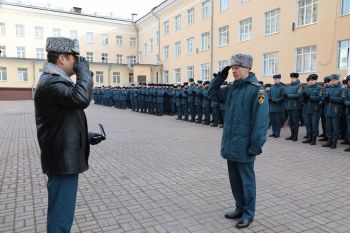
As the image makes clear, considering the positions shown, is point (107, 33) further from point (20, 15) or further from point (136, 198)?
point (136, 198)

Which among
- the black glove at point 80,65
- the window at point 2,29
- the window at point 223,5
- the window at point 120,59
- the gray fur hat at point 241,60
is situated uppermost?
the window at point 2,29

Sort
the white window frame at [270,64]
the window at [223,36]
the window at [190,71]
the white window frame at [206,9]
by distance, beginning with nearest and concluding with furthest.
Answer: the white window frame at [270,64], the window at [223,36], the white window frame at [206,9], the window at [190,71]

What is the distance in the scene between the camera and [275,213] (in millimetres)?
3723

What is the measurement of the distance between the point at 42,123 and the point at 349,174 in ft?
17.2

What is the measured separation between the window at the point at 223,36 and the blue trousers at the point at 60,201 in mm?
23116

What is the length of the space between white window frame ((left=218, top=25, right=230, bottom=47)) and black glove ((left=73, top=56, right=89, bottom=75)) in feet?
74.5

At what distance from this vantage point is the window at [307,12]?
1638 centimetres

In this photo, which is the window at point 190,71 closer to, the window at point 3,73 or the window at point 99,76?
the window at point 99,76

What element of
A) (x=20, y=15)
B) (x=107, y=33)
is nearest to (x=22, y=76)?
(x=20, y=15)

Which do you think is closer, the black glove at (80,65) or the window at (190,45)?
the black glove at (80,65)

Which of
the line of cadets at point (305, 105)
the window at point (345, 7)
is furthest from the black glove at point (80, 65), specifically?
the window at point (345, 7)

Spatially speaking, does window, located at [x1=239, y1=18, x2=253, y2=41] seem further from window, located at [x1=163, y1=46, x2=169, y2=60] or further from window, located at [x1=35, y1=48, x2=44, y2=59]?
window, located at [x1=35, y1=48, x2=44, y2=59]

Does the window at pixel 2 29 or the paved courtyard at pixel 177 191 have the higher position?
the window at pixel 2 29

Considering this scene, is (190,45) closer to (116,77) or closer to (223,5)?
(223,5)
